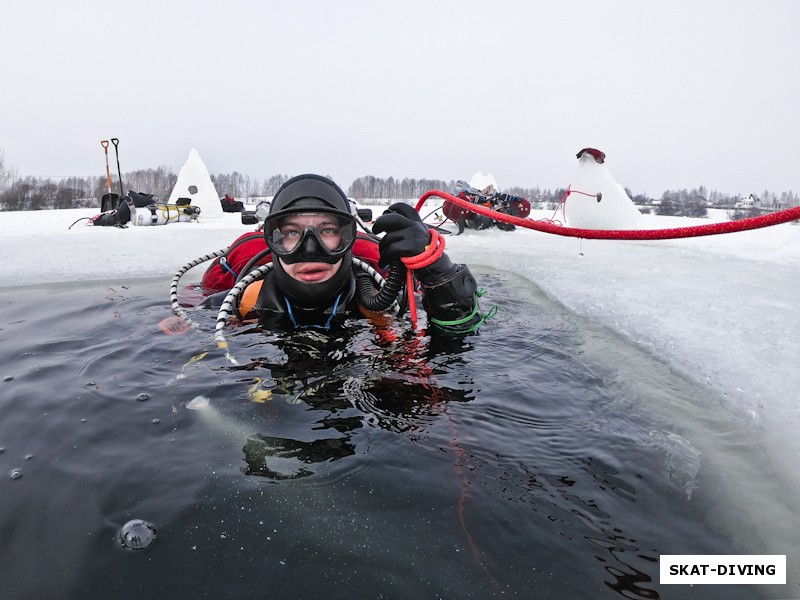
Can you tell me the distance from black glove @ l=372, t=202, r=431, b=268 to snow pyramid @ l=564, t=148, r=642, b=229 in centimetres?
1033

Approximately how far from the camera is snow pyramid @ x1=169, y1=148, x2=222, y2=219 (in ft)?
61.5

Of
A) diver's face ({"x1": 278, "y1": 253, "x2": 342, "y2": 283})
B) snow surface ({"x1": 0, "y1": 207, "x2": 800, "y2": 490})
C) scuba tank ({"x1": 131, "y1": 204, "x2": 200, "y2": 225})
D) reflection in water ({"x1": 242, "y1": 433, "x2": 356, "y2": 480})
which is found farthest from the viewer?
scuba tank ({"x1": 131, "y1": 204, "x2": 200, "y2": 225})

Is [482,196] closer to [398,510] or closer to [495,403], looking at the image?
[495,403]

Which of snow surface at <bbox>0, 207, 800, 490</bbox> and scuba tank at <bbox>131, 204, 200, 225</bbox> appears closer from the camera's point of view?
snow surface at <bbox>0, 207, 800, 490</bbox>

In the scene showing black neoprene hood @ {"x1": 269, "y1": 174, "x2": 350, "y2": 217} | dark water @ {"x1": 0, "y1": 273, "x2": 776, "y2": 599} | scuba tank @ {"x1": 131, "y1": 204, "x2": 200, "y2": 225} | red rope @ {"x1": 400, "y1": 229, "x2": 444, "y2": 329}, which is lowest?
dark water @ {"x1": 0, "y1": 273, "x2": 776, "y2": 599}

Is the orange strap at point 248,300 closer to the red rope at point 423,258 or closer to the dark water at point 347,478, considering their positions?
the dark water at point 347,478

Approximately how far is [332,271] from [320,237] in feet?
0.79

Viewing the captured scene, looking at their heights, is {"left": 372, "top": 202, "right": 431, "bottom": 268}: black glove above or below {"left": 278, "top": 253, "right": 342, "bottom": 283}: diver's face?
above

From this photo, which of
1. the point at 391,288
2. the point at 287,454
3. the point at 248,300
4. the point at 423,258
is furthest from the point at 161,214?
the point at 287,454

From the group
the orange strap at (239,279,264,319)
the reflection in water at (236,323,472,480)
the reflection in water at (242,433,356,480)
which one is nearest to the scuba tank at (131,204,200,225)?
the orange strap at (239,279,264,319)

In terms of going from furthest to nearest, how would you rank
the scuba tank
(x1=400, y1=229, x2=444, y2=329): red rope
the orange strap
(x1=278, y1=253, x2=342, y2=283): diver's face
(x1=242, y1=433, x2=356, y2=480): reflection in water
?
the scuba tank
the orange strap
(x1=278, y1=253, x2=342, y2=283): diver's face
(x1=400, y1=229, x2=444, y2=329): red rope
(x1=242, y1=433, x2=356, y2=480): reflection in water

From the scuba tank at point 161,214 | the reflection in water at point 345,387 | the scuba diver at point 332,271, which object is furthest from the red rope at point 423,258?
the scuba tank at point 161,214

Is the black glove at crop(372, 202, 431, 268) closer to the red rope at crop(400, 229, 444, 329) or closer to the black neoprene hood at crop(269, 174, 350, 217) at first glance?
the red rope at crop(400, 229, 444, 329)

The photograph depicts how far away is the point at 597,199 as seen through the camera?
11.8 metres
